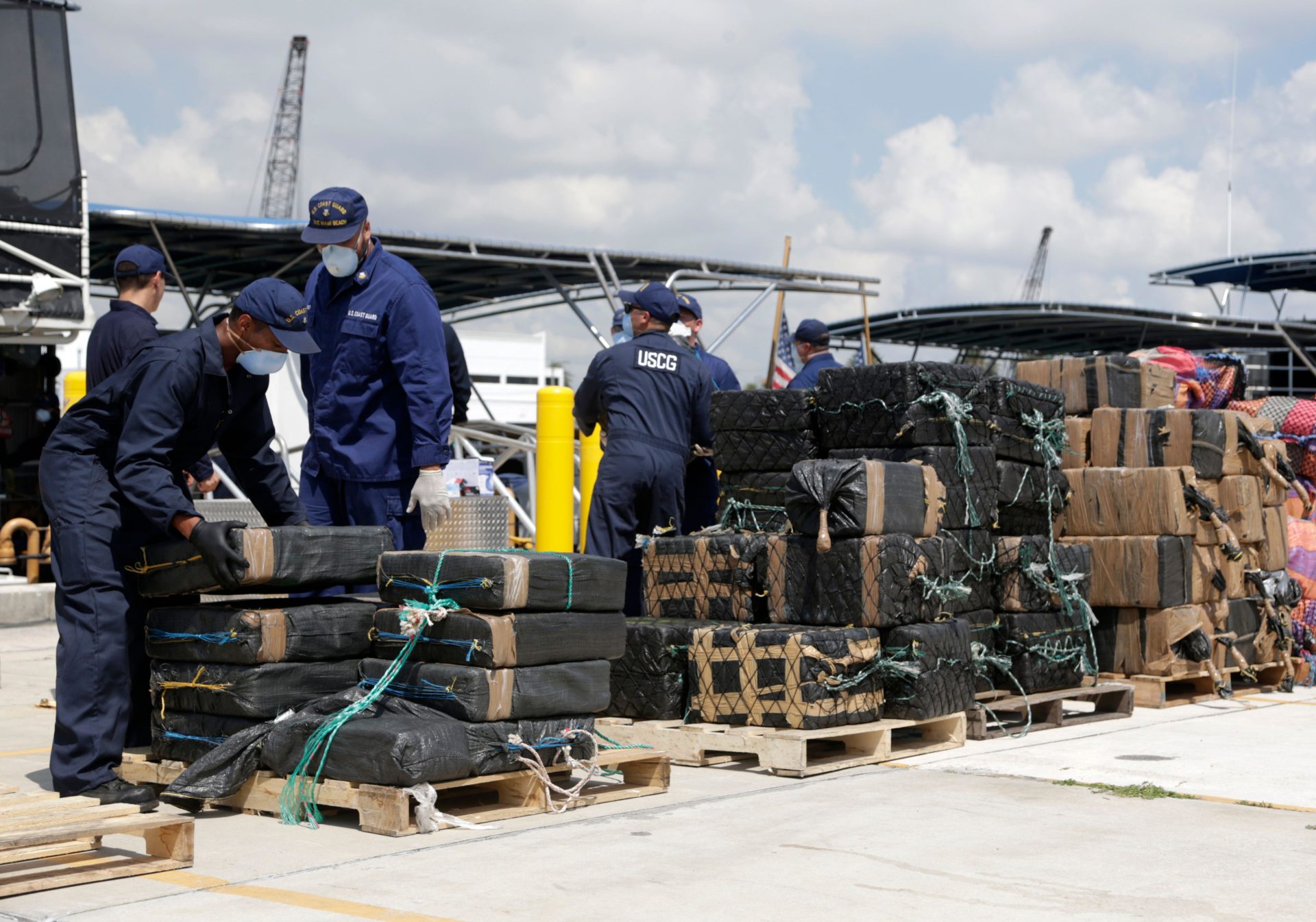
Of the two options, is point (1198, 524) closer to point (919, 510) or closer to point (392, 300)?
point (919, 510)

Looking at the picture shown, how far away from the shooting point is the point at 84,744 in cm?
542

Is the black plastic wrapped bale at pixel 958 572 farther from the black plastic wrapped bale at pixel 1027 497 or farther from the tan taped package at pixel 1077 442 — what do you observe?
the tan taped package at pixel 1077 442

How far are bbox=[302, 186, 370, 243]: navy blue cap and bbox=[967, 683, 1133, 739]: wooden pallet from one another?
3.97m

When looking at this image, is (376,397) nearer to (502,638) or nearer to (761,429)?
(502,638)

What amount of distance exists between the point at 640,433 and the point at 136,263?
277 cm

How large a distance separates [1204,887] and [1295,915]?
14.3 inches

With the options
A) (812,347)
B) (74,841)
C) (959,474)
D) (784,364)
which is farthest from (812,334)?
(784,364)

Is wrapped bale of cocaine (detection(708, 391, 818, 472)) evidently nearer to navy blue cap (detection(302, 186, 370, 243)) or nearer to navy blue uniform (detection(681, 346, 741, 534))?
navy blue uniform (detection(681, 346, 741, 534))

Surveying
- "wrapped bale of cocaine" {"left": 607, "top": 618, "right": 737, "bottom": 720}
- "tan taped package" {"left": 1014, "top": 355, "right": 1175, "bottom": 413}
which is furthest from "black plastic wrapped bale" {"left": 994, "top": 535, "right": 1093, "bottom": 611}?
"wrapped bale of cocaine" {"left": 607, "top": 618, "right": 737, "bottom": 720}

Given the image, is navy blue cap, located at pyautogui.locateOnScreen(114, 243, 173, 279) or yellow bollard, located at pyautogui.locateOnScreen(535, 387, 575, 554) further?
yellow bollard, located at pyautogui.locateOnScreen(535, 387, 575, 554)

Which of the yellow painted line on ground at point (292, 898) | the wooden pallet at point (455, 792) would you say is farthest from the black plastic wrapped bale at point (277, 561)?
the yellow painted line on ground at point (292, 898)

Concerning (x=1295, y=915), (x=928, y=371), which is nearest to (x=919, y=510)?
(x=928, y=371)

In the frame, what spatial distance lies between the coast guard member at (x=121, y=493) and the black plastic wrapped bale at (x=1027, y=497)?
166 inches

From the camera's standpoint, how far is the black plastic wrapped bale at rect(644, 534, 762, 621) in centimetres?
727
